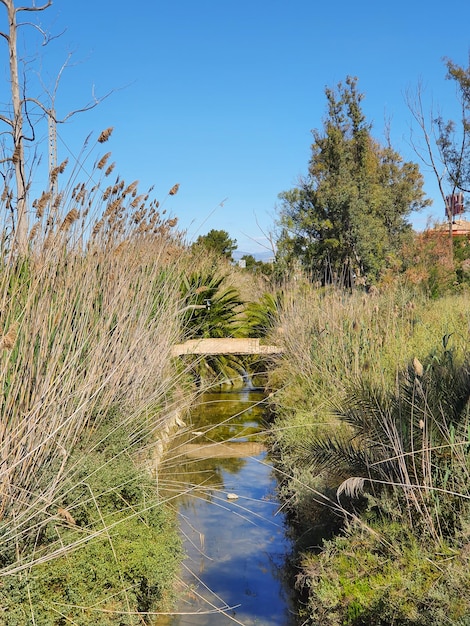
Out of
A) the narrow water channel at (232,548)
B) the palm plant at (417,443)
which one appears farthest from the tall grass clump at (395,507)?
the narrow water channel at (232,548)

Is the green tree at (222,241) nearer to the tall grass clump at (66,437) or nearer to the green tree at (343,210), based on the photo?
the green tree at (343,210)

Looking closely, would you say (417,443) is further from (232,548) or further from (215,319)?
(215,319)

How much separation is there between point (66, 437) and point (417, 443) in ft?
5.89

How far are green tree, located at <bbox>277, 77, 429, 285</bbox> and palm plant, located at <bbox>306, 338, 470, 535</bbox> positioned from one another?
54.2 ft

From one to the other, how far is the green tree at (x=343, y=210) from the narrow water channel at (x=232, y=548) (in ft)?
47.8

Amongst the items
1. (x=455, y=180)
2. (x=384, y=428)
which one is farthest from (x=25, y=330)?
(x=455, y=180)

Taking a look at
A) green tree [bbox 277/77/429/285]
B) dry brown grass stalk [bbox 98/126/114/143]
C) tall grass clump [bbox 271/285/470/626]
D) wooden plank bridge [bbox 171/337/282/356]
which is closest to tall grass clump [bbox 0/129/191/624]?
dry brown grass stalk [bbox 98/126/114/143]

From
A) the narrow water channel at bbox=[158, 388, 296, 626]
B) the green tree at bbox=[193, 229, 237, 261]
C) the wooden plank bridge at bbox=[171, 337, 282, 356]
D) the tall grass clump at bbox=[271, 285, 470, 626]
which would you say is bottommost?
the narrow water channel at bbox=[158, 388, 296, 626]

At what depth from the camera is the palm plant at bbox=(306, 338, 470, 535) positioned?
319 cm

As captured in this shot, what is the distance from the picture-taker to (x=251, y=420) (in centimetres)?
812

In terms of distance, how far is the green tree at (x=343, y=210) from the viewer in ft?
73.2

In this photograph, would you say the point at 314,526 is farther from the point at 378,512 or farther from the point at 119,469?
the point at 119,469

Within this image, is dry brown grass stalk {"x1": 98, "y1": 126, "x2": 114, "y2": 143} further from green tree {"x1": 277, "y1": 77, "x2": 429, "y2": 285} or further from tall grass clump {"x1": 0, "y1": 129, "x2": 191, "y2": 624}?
green tree {"x1": 277, "y1": 77, "x2": 429, "y2": 285}

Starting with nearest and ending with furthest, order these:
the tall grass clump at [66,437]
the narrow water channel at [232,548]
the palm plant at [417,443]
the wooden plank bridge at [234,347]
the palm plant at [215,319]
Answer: the tall grass clump at [66,437], the palm plant at [417,443], the narrow water channel at [232,548], the wooden plank bridge at [234,347], the palm plant at [215,319]
